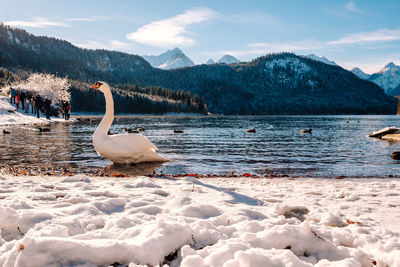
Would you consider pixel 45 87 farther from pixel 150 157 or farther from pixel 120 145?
pixel 120 145

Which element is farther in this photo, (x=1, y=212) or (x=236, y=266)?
(x=1, y=212)

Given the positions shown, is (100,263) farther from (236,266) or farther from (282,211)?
(282,211)

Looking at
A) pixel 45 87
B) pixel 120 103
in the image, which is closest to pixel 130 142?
pixel 45 87

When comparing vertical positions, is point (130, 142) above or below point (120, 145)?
above

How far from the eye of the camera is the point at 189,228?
4.45 m

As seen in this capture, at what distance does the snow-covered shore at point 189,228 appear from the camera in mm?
3724

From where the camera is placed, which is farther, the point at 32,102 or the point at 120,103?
the point at 120,103

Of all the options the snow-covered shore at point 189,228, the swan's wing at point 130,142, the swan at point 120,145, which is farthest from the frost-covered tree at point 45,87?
the snow-covered shore at point 189,228

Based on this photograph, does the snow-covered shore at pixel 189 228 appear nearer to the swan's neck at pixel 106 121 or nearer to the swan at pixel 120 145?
the swan at pixel 120 145

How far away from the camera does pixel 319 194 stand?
26.1 ft

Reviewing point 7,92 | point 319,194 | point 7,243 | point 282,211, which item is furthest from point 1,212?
point 7,92

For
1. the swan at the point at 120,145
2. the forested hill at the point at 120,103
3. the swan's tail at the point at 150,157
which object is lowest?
the swan's tail at the point at 150,157

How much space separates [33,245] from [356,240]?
4.24m

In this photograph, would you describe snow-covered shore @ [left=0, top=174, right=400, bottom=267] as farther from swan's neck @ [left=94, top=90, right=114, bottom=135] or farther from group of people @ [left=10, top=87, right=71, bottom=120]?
group of people @ [left=10, top=87, right=71, bottom=120]
